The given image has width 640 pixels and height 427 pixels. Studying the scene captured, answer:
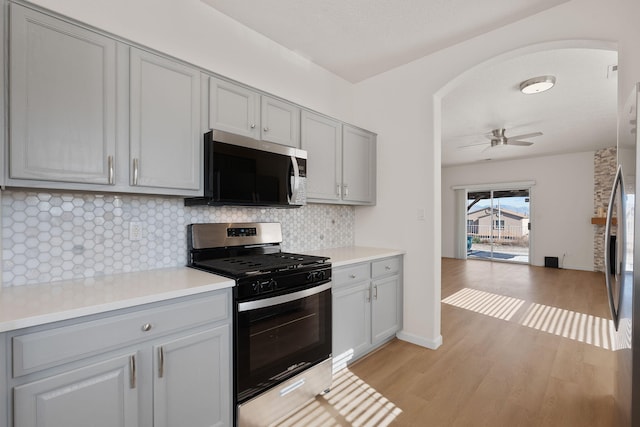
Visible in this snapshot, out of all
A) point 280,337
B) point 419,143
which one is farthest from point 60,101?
point 419,143

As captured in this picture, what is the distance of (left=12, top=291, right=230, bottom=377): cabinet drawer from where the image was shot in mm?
1081

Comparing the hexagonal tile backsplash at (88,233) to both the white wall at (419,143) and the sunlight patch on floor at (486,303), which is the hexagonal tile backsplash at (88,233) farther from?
the sunlight patch on floor at (486,303)

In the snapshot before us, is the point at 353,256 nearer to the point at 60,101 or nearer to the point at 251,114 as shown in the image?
the point at 251,114

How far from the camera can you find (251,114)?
2184 mm

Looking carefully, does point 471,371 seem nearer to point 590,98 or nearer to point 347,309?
point 347,309

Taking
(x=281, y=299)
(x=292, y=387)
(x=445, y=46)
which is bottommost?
(x=292, y=387)

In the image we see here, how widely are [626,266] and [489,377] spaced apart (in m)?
1.44

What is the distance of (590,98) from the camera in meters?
3.91

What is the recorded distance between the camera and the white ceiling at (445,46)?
7.46ft

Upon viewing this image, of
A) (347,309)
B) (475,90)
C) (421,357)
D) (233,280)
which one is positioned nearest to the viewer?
(233,280)

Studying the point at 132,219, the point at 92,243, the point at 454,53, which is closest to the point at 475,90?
the point at 454,53

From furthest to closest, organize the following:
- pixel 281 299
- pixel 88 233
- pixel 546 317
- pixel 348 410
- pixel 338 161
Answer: pixel 546 317 < pixel 338 161 < pixel 348 410 < pixel 281 299 < pixel 88 233

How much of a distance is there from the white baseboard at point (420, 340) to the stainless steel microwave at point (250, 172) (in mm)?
1743

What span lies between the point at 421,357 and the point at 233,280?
6.44 feet
